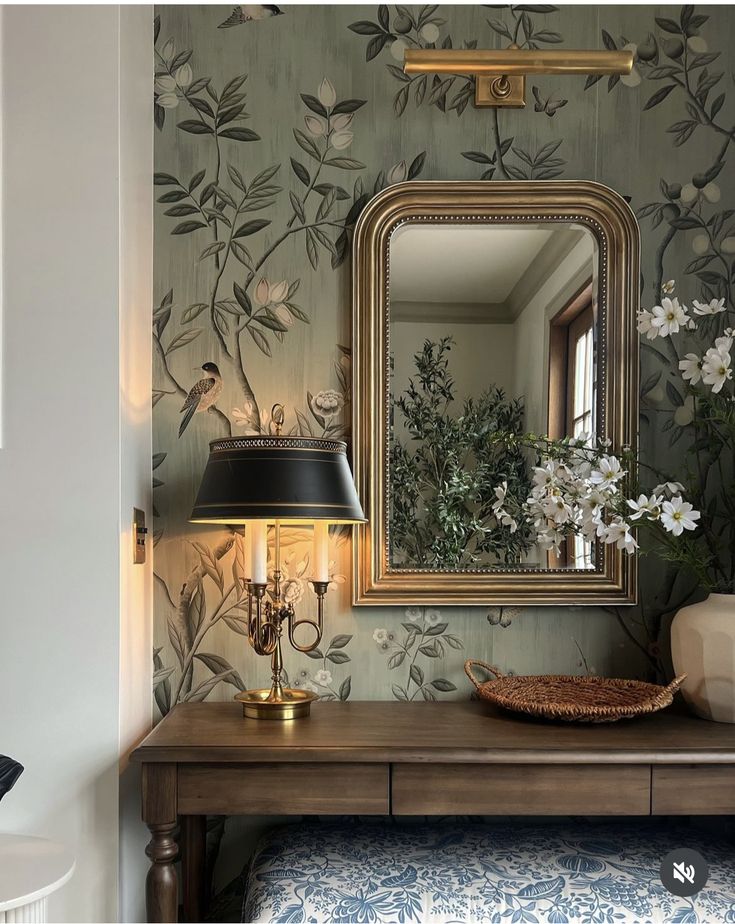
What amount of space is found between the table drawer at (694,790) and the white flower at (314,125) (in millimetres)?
1667

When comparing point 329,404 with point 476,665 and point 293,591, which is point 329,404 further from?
point 476,665

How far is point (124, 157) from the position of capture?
1980 millimetres

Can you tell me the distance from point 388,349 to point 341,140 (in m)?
0.55

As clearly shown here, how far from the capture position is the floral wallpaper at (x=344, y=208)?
225 centimetres

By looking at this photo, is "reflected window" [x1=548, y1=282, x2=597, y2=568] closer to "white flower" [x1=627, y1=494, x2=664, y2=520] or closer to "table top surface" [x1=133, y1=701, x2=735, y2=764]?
"white flower" [x1=627, y1=494, x2=664, y2=520]

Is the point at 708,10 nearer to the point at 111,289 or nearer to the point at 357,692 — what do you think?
the point at 111,289

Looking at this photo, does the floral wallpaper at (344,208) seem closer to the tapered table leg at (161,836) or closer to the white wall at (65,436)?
the white wall at (65,436)

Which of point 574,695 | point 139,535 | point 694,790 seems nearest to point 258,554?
point 139,535

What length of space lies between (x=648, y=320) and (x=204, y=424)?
3.60 ft

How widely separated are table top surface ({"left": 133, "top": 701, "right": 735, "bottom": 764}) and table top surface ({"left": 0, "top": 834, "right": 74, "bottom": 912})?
248 mm

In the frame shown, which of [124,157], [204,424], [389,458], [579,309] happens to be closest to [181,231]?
[124,157]

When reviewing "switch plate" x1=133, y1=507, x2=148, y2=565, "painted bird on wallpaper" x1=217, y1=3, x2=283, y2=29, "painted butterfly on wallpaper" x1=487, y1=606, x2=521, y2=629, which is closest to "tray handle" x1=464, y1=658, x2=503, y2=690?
"painted butterfly on wallpaper" x1=487, y1=606, x2=521, y2=629

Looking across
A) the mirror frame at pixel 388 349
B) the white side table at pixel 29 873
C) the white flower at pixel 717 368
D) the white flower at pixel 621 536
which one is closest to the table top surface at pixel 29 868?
the white side table at pixel 29 873

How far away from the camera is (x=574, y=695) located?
2.05 metres
